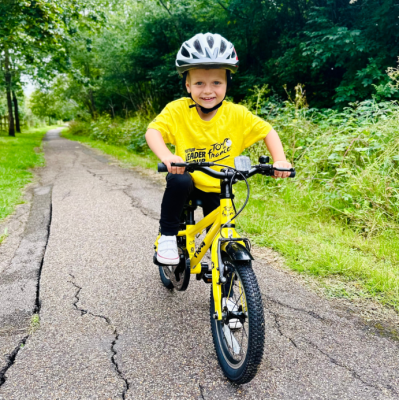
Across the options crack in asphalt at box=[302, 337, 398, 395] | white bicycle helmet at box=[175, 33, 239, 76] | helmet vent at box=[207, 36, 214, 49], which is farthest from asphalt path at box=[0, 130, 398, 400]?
helmet vent at box=[207, 36, 214, 49]

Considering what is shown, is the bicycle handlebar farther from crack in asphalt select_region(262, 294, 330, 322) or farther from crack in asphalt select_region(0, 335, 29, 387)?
crack in asphalt select_region(0, 335, 29, 387)

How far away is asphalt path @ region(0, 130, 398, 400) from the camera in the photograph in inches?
74.1

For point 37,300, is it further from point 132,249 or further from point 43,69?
point 43,69

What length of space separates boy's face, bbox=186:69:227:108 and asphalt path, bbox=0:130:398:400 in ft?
5.36

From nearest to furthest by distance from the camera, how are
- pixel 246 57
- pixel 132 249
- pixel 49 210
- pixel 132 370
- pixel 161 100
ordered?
pixel 132 370 → pixel 132 249 → pixel 49 210 → pixel 246 57 → pixel 161 100

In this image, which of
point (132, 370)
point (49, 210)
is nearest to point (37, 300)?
point (132, 370)

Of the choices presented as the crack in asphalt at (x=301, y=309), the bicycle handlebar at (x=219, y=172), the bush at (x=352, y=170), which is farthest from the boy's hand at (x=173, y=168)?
the bush at (x=352, y=170)

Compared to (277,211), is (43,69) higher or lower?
higher

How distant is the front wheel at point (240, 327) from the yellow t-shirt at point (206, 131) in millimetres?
759

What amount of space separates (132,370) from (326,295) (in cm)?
179

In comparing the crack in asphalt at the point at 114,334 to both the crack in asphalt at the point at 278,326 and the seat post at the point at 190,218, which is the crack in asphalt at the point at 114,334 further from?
the crack in asphalt at the point at 278,326

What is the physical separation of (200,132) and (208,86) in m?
0.32

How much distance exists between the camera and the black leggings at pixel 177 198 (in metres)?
2.24

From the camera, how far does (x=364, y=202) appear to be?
415cm
